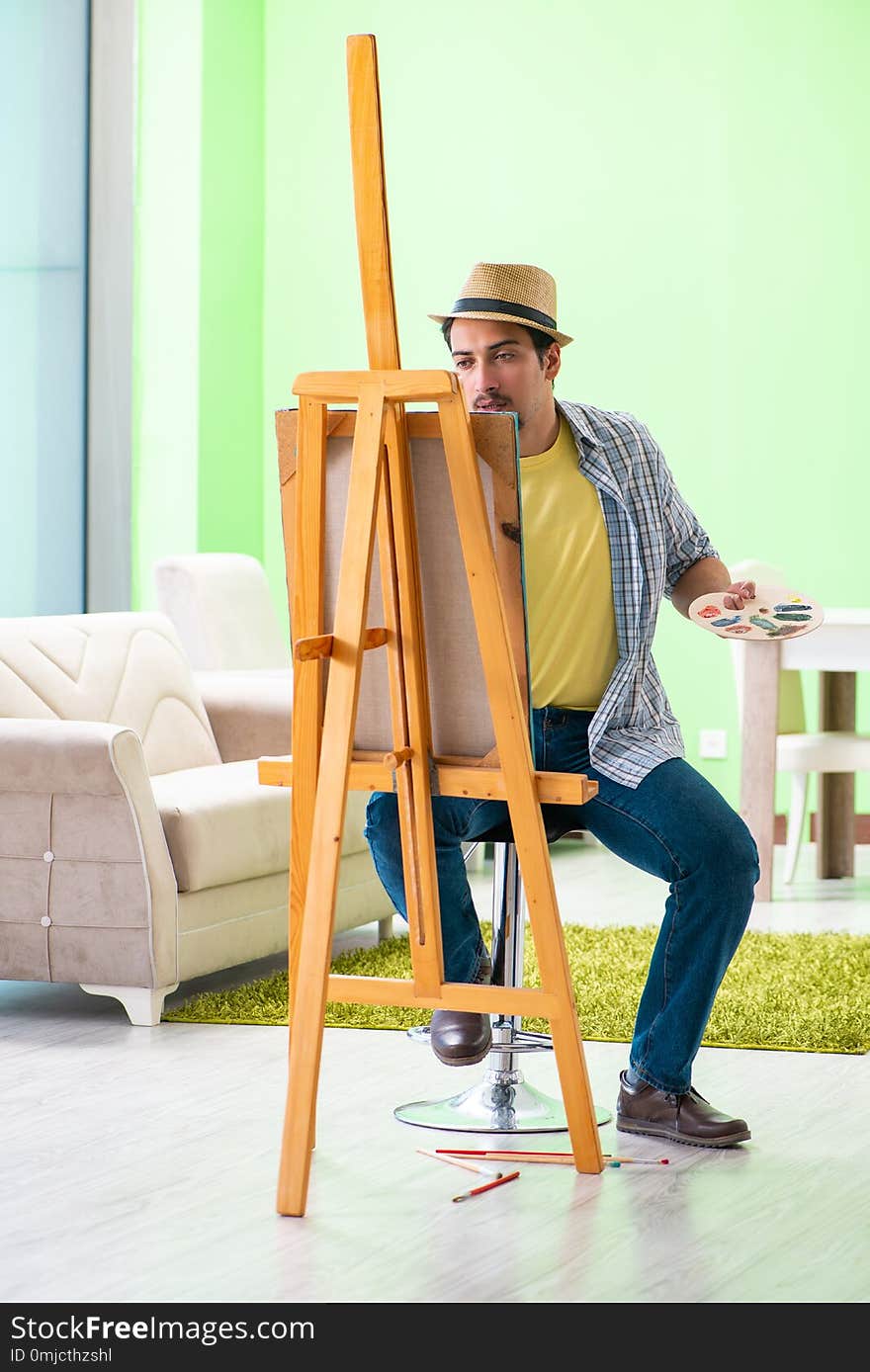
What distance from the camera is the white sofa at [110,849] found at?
3549 mm

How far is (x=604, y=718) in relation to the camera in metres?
2.67

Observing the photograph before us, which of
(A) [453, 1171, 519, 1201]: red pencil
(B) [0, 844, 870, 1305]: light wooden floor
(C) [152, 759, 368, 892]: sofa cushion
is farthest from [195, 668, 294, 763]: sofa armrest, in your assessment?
(A) [453, 1171, 519, 1201]: red pencil

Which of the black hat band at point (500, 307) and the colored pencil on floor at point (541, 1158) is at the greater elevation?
the black hat band at point (500, 307)

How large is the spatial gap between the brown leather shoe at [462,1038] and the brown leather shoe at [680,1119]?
0.23 metres

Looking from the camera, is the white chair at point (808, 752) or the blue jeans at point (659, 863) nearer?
the blue jeans at point (659, 863)

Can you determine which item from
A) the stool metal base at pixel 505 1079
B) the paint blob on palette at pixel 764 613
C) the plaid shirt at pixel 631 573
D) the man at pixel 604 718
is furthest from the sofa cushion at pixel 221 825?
the paint blob on palette at pixel 764 613

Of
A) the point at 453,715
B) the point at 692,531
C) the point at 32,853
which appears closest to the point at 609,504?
the point at 692,531

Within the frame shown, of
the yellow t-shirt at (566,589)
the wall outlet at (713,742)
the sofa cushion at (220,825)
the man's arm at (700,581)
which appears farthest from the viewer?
the wall outlet at (713,742)

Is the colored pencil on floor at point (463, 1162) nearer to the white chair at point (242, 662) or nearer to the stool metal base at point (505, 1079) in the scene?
the stool metal base at point (505, 1079)

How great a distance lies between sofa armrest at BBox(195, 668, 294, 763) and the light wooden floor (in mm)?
1175

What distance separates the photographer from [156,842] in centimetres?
358

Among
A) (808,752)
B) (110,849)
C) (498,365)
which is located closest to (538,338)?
(498,365)

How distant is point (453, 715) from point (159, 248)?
4.03 meters

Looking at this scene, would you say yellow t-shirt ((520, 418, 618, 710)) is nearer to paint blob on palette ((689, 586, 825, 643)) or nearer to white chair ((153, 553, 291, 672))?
paint blob on palette ((689, 586, 825, 643))
